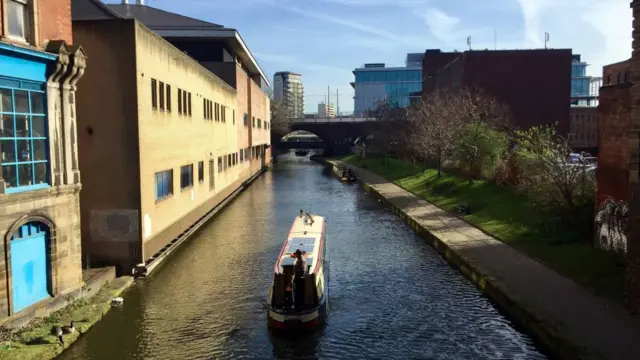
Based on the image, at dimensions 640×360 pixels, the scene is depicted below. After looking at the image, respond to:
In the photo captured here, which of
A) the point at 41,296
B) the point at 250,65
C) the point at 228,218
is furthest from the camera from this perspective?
Result: the point at 250,65

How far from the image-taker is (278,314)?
13.8m

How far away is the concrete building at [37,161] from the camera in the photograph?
485 inches

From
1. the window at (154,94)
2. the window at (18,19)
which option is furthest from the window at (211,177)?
the window at (18,19)

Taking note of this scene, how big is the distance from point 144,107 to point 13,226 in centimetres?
792

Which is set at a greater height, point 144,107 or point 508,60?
point 508,60

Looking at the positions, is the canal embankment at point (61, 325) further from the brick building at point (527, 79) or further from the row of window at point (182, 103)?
the brick building at point (527, 79)

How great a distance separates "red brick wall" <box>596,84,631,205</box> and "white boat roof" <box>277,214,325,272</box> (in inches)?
356

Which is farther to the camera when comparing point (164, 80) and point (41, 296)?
point (164, 80)

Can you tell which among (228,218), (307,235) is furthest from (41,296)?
(228,218)

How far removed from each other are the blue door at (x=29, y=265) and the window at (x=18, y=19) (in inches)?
170

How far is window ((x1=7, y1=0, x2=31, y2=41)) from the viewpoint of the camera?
493 inches

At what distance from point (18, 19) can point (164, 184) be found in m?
10.8

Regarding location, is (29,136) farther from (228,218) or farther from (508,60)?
(508,60)

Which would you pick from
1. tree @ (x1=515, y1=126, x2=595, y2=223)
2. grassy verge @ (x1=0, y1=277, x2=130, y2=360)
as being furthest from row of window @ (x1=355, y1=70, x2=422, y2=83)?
grassy verge @ (x1=0, y1=277, x2=130, y2=360)
